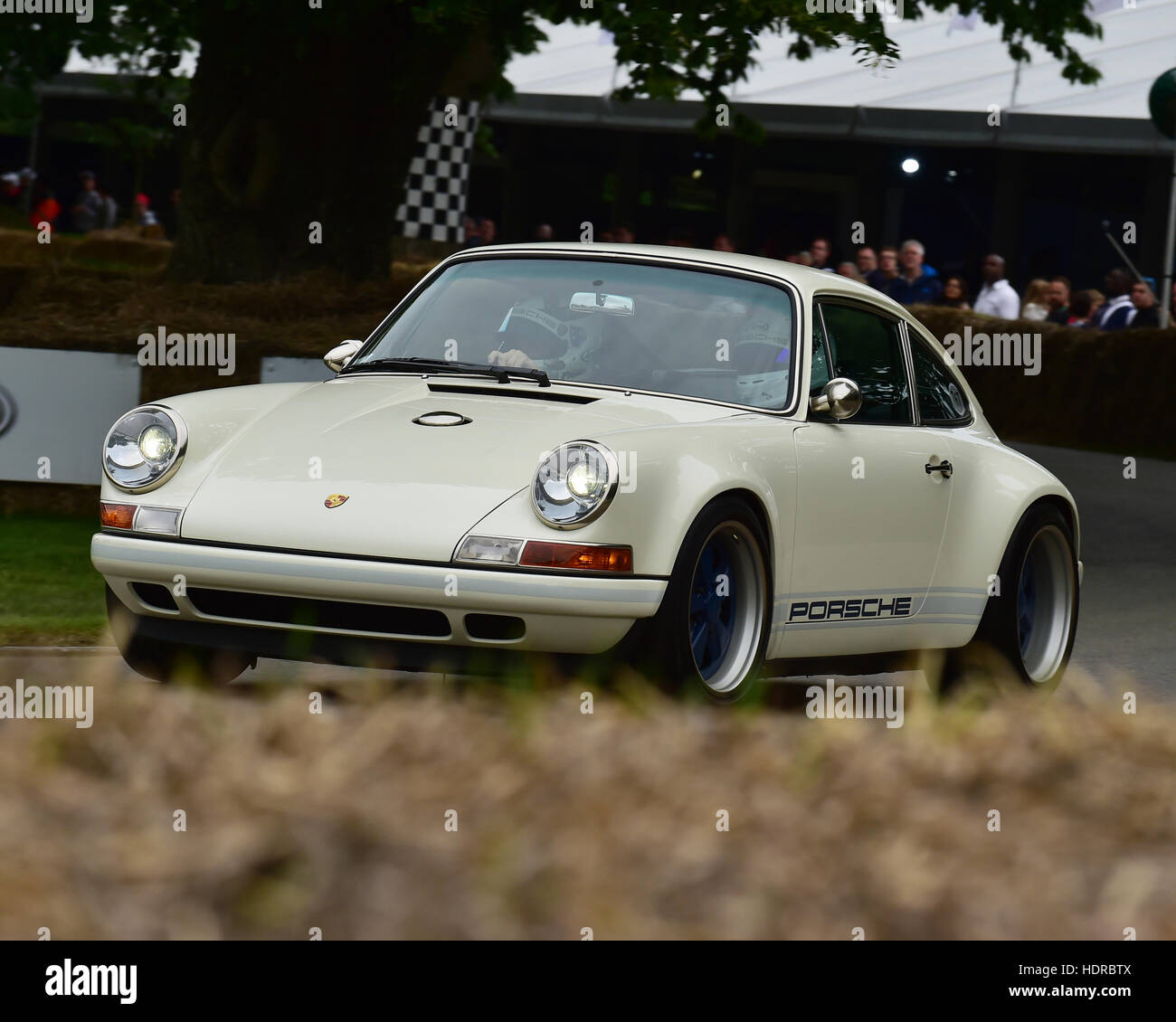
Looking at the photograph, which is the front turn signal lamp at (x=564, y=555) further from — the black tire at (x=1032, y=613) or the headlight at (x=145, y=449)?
the black tire at (x=1032, y=613)

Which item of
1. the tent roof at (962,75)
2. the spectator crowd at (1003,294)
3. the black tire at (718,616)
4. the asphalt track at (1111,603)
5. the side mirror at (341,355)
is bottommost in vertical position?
the asphalt track at (1111,603)

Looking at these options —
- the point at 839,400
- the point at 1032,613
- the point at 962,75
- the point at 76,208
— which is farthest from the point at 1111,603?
the point at 76,208

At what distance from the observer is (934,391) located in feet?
23.2

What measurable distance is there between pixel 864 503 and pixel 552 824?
4456 millimetres

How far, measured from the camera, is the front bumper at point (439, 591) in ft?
16.8

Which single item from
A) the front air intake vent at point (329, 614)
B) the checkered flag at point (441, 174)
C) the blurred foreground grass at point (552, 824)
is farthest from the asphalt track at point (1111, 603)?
the checkered flag at point (441, 174)

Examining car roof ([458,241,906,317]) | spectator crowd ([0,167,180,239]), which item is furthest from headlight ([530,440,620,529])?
spectator crowd ([0,167,180,239])

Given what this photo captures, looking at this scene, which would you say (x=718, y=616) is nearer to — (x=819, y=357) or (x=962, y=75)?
(x=819, y=357)

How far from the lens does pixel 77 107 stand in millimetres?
41844

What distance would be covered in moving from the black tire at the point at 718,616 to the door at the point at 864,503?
0.21m

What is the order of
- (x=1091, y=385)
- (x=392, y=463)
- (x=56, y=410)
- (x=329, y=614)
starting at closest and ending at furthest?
(x=329, y=614) → (x=392, y=463) → (x=56, y=410) → (x=1091, y=385)

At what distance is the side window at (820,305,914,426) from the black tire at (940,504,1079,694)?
2.03 ft

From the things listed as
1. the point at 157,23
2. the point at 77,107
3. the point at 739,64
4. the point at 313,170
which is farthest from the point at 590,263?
the point at 77,107
